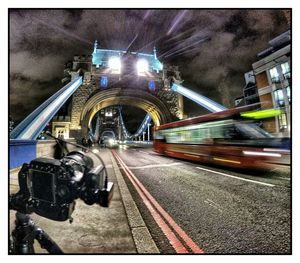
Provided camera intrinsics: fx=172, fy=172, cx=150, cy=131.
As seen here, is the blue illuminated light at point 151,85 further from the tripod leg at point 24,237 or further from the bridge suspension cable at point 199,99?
the tripod leg at point 24,237

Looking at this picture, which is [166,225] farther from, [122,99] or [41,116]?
[122,99]

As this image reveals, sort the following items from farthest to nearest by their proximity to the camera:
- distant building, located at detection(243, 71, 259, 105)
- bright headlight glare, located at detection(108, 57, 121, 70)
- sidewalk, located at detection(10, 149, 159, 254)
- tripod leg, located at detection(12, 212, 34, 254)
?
distant building, located at detection(243, 71, 259, 105)
bright headlight glare, located at detection(108, 57, 121, 70)
sidewalk, located at detection(10, 149, 159, 254)
tripod leg, located at detection(12, 212, 34, 254)

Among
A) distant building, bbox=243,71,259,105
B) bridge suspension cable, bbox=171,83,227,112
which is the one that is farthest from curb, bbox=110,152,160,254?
distant building, bbox=243,71,259,105

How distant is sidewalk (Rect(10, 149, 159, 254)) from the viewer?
2.06 meters

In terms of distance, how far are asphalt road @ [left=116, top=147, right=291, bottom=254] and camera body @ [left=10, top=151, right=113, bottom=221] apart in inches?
47.6

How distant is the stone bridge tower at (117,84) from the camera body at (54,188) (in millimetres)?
27940

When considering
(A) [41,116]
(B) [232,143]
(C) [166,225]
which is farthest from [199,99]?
(C) [166,225]

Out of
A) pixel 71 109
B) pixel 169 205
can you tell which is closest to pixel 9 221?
pixel 169 205

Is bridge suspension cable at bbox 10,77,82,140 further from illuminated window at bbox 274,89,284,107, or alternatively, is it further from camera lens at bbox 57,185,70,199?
illuminated window at bbox 274,89,284,107

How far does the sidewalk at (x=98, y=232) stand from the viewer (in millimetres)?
2061

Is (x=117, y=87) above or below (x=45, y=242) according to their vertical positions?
above

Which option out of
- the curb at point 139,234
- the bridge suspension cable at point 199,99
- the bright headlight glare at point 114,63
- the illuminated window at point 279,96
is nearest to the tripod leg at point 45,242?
the curb at point 139,234

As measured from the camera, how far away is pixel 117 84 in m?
30.3

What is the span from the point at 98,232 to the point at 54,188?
35.8 inches
